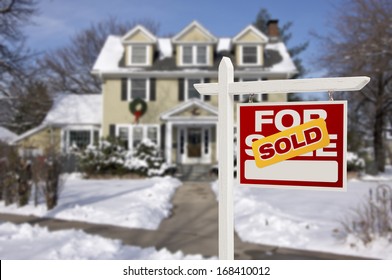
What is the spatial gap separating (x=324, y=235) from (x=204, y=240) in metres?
2.28

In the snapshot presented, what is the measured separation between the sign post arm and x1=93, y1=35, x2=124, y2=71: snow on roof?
58.5 ft

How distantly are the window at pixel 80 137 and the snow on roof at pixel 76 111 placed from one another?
594mm

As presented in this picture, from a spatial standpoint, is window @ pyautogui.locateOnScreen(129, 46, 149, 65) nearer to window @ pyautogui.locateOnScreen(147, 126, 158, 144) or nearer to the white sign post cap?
window @ pyautogui.locateOnScreen(147, 126, 158, 144)

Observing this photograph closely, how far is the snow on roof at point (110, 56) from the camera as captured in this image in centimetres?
1973

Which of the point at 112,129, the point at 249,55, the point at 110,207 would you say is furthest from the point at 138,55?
the point at 110,207

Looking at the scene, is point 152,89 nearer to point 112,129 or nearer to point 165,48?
point 112,129

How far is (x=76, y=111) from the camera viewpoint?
22.2 m

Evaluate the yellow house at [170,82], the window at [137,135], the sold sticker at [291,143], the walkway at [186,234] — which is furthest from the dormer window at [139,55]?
the sold sticker at [291,143]

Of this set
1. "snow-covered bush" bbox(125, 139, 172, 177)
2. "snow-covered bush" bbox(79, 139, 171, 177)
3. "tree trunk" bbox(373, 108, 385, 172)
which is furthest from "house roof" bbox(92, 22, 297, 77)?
"tree trunk" bbox(373, 108, 385, 172)

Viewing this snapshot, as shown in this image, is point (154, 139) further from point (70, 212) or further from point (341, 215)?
point (341, 215)

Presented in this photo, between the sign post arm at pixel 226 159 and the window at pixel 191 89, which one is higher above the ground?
the window at pixel 191 89

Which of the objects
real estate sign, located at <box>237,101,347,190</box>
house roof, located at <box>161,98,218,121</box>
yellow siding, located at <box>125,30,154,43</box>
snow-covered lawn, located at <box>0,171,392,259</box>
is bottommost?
snow-covered lawn, located at <box>0,171,392,259</box>

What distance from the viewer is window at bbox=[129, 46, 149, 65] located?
20.1 meters

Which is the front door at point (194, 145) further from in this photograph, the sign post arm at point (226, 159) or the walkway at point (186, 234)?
the sign post arm at point (226, 159)
